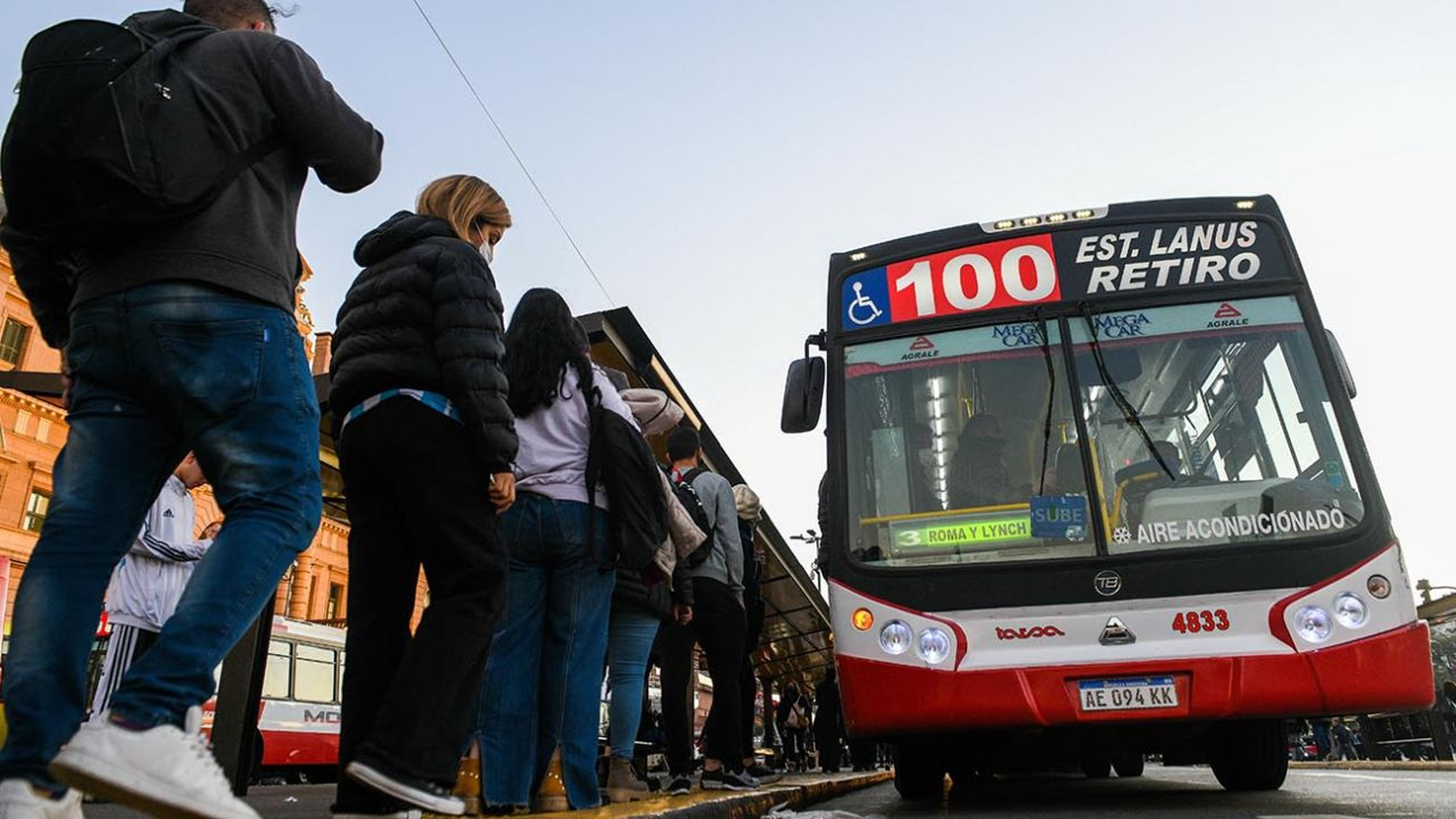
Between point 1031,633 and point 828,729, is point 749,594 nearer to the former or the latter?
point 1031,633

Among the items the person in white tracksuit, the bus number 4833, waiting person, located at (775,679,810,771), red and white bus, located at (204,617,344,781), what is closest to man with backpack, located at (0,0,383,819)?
the person in white tracksuit

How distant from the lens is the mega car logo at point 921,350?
559cm

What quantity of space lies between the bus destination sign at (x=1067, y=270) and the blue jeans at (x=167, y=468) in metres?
3.98

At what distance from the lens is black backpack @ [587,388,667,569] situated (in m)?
3.63

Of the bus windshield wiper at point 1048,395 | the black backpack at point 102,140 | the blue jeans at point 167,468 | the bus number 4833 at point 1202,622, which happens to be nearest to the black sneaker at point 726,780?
the bus windshield wiper at point 1048,395

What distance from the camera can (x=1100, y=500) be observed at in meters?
4.96

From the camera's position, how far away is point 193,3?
2.56 metres

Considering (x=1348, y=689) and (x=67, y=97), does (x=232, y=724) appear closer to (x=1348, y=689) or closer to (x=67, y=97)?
(x=67, y=97)

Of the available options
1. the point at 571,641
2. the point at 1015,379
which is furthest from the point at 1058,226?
the point at 571,641

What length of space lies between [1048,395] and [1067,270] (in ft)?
2.49

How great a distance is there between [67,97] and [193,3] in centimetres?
68

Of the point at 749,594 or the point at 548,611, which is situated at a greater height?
the point at 749,594

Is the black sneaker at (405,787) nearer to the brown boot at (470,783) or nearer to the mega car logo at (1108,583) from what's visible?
the brown boot at (470,783)

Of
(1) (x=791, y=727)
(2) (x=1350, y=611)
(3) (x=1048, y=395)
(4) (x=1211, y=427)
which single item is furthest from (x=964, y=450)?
(1) (x=791, y=727)
